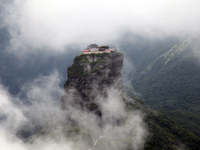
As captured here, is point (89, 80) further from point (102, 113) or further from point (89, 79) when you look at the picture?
point (102, 113)

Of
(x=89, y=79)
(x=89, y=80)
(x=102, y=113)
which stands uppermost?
(x=89, y=79)

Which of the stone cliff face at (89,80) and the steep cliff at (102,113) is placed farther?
the stone cliff face at (89,80)

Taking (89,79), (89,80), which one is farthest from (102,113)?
(89,79)

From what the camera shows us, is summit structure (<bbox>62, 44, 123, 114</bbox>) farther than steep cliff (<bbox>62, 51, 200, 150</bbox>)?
Yes

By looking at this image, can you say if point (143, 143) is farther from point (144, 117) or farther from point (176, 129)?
point (176, 129)

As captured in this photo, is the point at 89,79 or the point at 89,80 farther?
the point at 89,80

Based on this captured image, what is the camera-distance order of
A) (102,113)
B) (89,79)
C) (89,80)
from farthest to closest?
(102,113)
(89,80)
(89,79)

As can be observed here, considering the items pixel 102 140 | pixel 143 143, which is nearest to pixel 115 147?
pixel 102 140

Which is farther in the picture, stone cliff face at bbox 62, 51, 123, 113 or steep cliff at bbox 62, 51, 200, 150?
stone cliff face at bbox 62, 51, 123, 113
